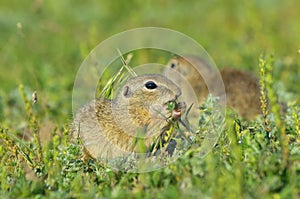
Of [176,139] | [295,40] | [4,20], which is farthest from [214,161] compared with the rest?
[4,20]

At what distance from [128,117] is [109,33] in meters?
6.55

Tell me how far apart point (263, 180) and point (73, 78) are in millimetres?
4909

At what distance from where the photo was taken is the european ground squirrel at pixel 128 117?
4.44m

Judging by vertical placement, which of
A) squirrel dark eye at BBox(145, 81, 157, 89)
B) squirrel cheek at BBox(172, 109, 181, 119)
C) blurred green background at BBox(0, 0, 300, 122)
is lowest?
squirrel cheek at BBox(172, 109, 181, 119)

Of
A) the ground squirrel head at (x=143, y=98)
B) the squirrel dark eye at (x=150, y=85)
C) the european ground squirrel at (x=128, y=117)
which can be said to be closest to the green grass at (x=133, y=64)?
the european ground squirrel at (x=128, y=117)

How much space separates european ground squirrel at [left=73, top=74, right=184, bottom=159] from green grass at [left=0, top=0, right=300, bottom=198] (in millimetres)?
248

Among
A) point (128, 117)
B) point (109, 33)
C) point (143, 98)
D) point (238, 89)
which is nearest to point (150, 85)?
point (143, 98)

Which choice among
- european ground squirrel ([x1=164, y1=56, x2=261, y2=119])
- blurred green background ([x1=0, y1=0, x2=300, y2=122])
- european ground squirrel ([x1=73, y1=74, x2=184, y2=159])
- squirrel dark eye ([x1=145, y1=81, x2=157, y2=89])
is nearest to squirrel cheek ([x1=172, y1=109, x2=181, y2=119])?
european ground squirrel ([x1=73, y1=74, x2=184, y2=159])

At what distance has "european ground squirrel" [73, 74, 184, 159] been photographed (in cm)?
444

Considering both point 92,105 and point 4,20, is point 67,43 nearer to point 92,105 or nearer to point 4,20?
point 4,20

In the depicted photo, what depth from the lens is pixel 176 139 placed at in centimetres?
415

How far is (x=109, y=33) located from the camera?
11.0 meters

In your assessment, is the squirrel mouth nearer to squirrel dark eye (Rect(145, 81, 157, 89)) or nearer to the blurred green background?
squirrel dark eye (Rect(145, 81, 157, 89))

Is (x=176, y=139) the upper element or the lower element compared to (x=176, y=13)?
lower
